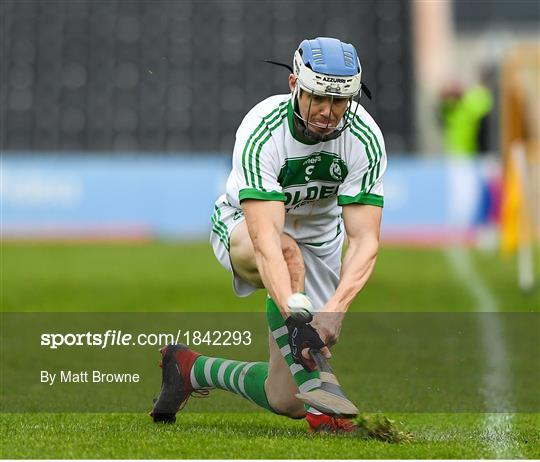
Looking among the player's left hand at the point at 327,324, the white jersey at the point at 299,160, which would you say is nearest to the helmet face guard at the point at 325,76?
the white jersey at the point at 299,160

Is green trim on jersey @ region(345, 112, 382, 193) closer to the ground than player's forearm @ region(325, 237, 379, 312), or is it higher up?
higher up

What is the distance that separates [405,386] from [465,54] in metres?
20.1

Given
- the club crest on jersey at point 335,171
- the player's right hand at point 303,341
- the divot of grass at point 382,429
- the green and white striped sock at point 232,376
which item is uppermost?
the club crest on jersey at point 335,171

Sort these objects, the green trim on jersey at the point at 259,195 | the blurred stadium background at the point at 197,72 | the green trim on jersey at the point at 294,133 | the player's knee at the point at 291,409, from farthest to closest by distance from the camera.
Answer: the blurred stadium background at the point at 197,72 → the player's knee at the point at 291,409 → the green trim on jersey at the point at 294,133 → the green trim on jersey at the point at 259,195

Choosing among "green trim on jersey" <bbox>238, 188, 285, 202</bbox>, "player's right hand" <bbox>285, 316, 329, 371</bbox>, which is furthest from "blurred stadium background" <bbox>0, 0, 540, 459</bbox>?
"green trim on jersey" <bbox>238, 188, 285, 202</bbox>

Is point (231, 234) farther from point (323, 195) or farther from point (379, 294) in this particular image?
point (379, 294)

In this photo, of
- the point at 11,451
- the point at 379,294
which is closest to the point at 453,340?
the point at 379,294

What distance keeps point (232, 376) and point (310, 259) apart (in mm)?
668

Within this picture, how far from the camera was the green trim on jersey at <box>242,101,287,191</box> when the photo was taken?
5297 mm

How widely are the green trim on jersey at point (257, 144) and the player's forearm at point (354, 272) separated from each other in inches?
18.7

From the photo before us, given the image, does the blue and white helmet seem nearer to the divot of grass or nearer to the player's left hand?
the player's left hand

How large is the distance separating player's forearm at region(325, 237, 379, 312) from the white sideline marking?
84cm

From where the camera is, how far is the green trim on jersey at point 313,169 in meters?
5.43

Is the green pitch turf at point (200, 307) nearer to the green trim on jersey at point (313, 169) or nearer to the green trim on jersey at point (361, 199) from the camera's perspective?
the green trim on jersey at point (361, 199)
